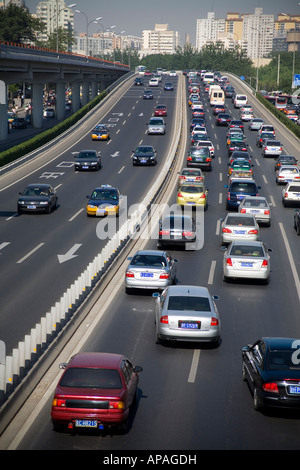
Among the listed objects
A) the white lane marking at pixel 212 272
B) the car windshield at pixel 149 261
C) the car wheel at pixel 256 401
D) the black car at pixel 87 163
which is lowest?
the white lane marking at pixel 212 272

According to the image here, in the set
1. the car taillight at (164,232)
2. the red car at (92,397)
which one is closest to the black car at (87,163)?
the car taillight at (164,232)

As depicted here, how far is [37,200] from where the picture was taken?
37688 millimetres

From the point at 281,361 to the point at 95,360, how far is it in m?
3.59

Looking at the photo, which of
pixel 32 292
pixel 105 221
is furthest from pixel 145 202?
pixel 32 292

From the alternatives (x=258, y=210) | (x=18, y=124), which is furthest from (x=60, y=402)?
(x=18, y=124)

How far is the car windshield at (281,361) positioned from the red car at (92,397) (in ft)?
9.39

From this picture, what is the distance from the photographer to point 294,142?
232 ft

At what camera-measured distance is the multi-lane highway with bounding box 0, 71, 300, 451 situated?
40.9ft

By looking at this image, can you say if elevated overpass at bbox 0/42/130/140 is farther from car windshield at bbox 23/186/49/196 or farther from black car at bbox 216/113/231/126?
car windshield at bbox 23/186/49/196

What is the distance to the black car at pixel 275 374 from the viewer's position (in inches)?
516

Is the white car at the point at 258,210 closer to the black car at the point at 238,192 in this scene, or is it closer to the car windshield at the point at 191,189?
the black car at the point at 238,192

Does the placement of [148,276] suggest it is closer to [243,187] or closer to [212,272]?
[212,272]
